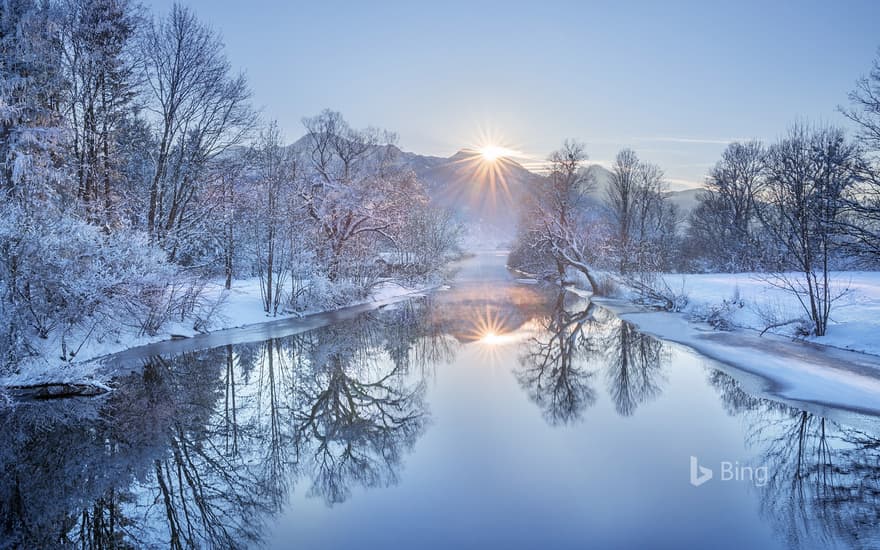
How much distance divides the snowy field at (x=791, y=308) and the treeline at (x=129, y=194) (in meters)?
17.2

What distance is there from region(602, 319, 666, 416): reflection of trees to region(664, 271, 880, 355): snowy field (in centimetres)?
425

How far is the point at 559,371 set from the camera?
40.9ft

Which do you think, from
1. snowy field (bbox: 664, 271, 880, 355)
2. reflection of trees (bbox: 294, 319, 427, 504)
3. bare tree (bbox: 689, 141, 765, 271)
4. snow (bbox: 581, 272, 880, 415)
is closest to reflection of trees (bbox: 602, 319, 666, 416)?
snow (bbox: 581, 272, 880, 415)

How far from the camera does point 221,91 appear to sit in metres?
22.0

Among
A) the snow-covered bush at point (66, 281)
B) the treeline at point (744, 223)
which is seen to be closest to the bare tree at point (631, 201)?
the treeline at point (744, 223)

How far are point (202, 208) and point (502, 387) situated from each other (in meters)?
19.3

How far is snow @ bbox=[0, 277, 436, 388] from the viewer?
32.7 feet

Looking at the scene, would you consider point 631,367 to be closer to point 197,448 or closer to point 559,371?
point 559,371

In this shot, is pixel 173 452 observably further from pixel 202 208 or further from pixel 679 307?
pixel 679 307

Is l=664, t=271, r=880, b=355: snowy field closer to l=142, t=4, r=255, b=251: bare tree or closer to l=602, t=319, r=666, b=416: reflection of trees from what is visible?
l=602, t=319, r=666, b=416: reflection of trees

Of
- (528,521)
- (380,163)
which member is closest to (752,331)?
(528,521)

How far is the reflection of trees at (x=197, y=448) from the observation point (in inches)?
214

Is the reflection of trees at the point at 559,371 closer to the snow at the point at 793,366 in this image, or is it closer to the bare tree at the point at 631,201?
the snow at the point at 793,366

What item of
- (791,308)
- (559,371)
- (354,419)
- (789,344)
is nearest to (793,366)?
(789,344)
